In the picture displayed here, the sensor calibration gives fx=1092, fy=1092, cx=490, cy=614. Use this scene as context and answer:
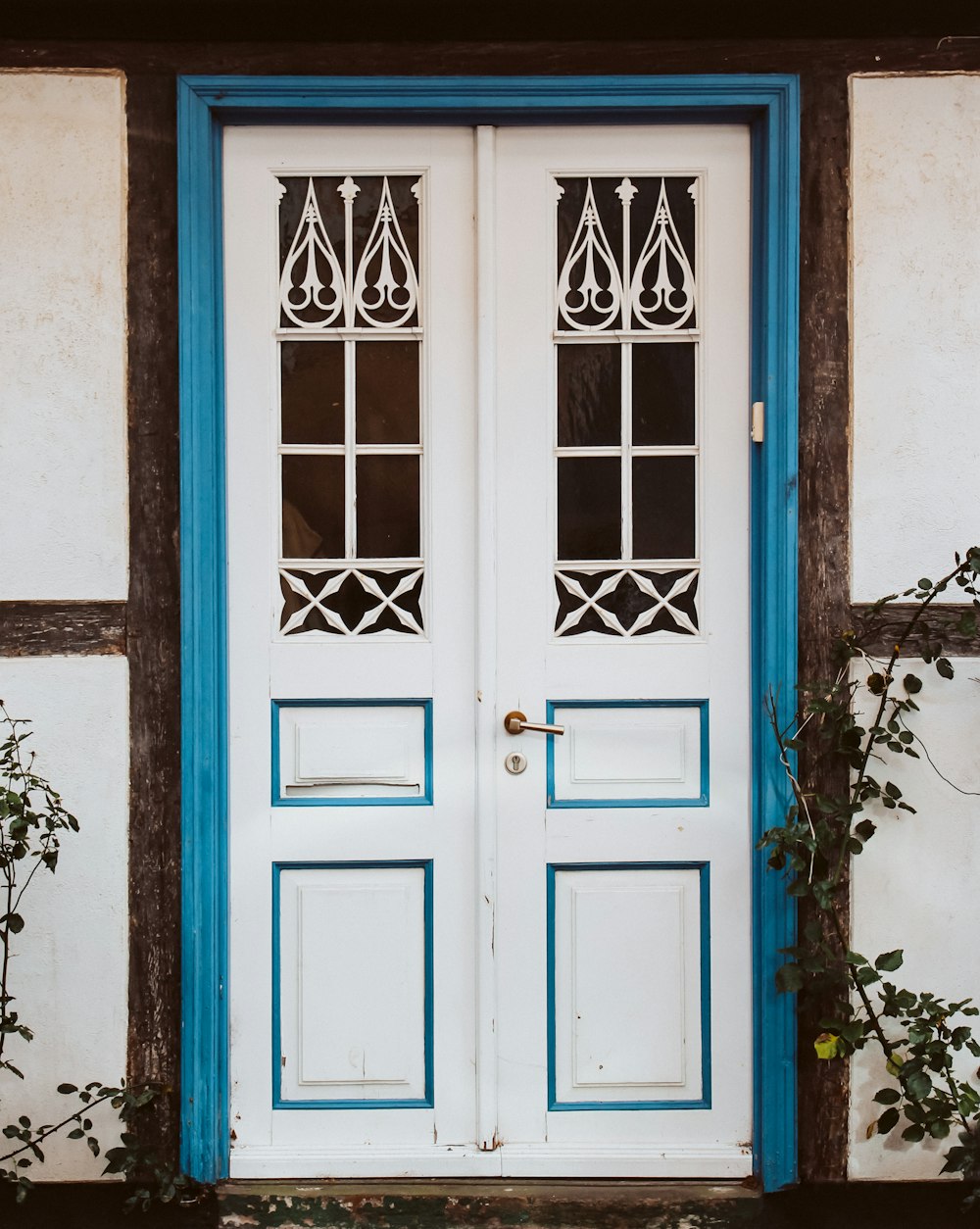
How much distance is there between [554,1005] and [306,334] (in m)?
1.93

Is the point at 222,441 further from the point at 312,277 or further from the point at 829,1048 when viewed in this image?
the point at 829,1048

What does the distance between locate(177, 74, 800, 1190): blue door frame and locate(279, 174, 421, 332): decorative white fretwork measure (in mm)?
190

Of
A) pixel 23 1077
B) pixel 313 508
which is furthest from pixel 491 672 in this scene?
pixel 23 1077

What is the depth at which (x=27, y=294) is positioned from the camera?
9.22 feet

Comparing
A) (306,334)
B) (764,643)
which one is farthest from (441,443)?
(764,643)

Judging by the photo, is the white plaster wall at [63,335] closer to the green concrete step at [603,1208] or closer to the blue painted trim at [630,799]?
the blue painted trim at [630,799]

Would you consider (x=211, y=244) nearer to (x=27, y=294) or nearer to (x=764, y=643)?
(x=27, y=294)

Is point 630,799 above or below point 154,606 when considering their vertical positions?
below

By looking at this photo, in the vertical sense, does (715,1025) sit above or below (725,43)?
below

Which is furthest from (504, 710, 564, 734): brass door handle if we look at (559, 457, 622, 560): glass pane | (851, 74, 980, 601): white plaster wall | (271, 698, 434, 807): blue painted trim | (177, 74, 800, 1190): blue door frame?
(851, 74, 980, 601): white plaster wall

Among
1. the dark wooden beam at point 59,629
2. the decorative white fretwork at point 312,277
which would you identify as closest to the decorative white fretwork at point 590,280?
the decorative white fretwork at point 312,277

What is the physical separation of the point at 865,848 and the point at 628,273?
1645mm

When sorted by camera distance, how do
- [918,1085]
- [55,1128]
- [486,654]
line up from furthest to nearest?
[486,654]
[55,1128]
[918,1085]

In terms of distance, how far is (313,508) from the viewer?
295 centimetres
